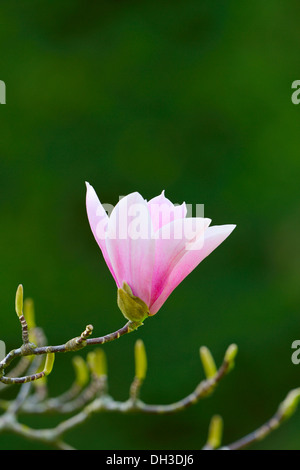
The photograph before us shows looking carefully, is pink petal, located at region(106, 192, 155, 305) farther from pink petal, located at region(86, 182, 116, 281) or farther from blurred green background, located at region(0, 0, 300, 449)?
blurred green background, located at region(0, 0, 300, 449)

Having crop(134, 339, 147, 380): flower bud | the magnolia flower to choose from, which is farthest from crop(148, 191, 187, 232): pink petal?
crop(134, 339, 147, 380): flower bud

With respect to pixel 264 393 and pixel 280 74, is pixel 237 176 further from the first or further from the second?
pixel 264 393

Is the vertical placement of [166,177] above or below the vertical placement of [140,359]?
above

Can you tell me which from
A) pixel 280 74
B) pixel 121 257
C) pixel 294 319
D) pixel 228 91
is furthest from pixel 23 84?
pixel 121 257

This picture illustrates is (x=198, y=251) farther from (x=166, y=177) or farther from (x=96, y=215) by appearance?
(x=166, y=177)
